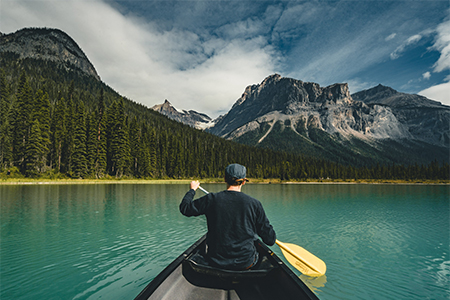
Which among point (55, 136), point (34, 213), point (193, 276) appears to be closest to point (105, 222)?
point (34, 213)

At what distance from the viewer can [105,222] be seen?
16250 millimetres

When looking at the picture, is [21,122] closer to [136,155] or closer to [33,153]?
[33,153]

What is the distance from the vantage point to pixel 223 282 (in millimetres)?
4707

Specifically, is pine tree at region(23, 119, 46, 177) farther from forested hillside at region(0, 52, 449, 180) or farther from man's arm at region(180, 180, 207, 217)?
man's arm at region(180, 180, 207, 217)

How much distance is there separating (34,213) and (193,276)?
20.3 meters

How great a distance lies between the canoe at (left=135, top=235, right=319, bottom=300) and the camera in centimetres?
427

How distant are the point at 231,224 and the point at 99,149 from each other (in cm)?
7637

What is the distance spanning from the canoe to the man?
0.24 m

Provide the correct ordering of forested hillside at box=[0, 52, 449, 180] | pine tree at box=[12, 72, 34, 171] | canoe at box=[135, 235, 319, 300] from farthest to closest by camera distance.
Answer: forested hillside at box=[0, 52, 449, 180] → pine tree at box=[12, 72, 34, 171] → canoe at box=[135, 235, 319, 300]

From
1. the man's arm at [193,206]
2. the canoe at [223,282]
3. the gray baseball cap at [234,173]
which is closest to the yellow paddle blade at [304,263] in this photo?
the canoe at [223,282]

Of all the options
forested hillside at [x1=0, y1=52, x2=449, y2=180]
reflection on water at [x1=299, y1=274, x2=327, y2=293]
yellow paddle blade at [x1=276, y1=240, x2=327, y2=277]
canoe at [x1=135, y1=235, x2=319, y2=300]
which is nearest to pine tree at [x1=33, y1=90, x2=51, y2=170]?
forested hillside at [x1=0, y1=52, x2=449, y2=180]

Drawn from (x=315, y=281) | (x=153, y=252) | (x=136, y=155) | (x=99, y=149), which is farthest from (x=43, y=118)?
(x=315, y=281)

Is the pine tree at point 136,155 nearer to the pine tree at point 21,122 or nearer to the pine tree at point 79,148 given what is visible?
the pine tree at point 79,148

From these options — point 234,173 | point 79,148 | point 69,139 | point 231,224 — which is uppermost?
point 69,139
